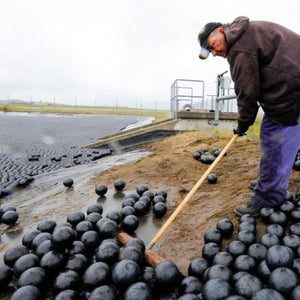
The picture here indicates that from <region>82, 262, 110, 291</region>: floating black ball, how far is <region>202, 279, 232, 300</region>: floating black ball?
832 millimetres

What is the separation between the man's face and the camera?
123 inches

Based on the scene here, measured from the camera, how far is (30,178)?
7031 millimetres

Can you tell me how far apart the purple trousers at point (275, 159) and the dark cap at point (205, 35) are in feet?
3.62

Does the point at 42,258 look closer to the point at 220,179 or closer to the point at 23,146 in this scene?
the point at 220,179

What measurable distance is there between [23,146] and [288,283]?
13.2 meters

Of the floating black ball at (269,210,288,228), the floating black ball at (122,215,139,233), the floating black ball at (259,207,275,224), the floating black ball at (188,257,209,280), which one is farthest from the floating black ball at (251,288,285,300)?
the floating black ball at (122,215,139,233)

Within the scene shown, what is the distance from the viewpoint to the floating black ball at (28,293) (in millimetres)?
2218

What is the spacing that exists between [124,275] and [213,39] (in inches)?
105

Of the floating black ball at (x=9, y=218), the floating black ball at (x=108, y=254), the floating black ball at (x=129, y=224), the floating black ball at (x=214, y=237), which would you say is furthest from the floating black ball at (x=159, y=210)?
the floating black ball at (x=9, y=218)

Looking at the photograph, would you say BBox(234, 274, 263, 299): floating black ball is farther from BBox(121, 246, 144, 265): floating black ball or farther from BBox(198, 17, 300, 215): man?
BBox(198, 17, 300, 215): man

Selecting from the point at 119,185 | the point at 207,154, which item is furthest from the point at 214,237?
the point at 207,154

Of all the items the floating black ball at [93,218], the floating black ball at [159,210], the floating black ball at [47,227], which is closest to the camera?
the floating black ball at [47,227]

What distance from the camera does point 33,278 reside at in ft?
8.03

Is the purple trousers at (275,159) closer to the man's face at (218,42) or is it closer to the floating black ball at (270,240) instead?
the floating black ball at (270,240)
